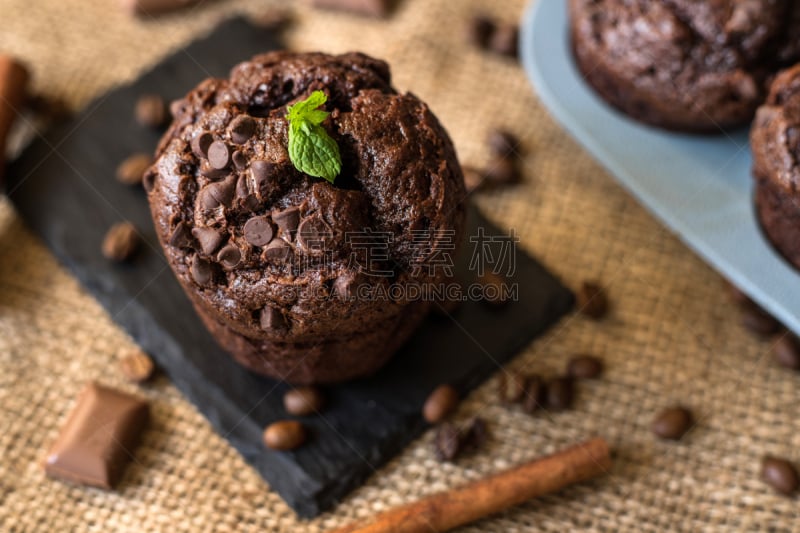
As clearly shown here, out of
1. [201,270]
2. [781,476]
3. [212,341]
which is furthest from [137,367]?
[781,476]

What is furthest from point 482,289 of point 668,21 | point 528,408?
point 668,21

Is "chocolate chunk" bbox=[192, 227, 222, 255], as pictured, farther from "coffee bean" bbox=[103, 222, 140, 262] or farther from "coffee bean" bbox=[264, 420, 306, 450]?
"coffee bean" bbox=[103, 222, 140, 262]

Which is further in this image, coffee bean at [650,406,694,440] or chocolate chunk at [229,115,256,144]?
coffee bean at [650,406,694,440]

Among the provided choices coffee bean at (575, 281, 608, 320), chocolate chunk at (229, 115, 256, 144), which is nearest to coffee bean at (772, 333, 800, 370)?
coffee bean at (575, 281, 608, 320)

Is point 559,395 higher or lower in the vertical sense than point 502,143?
lower

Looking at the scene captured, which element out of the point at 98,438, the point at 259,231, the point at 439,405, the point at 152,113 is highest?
the point at 259,231

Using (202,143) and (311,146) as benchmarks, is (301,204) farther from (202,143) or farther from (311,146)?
(202,143)

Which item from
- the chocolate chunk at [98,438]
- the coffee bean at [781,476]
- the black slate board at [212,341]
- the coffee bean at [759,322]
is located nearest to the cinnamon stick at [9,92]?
the black slate board at [212,341]
